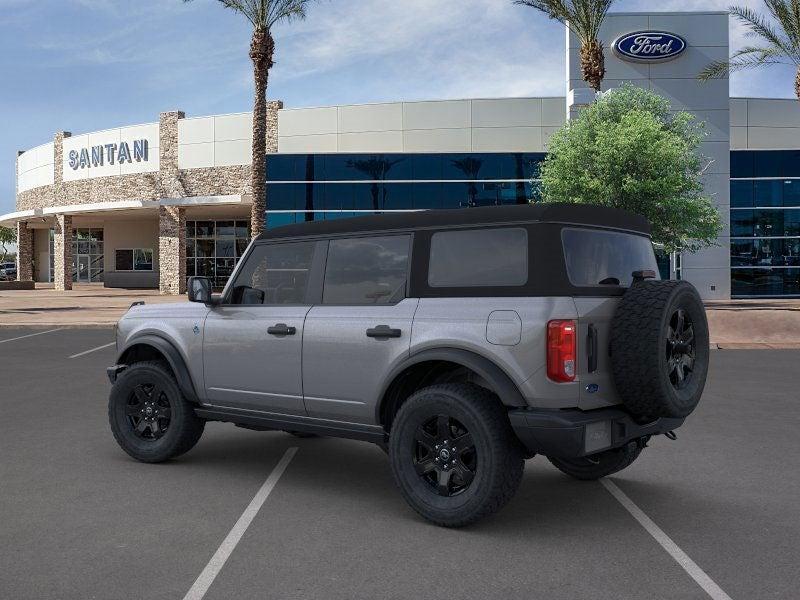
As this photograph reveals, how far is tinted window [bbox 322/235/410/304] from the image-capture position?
17.3ft

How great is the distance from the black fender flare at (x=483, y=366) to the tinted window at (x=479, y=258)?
46 cm

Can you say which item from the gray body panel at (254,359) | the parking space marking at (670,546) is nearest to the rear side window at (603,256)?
the parking space marking at (670,546)

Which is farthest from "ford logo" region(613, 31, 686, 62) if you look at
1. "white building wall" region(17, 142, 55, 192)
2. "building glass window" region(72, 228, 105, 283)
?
"building glass window" region(72, 228, 105, 283)

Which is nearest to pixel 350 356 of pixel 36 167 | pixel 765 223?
pixel 765 223

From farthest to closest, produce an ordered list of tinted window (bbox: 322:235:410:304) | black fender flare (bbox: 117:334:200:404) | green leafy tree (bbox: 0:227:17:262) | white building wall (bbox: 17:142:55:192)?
green leafy tree (bbox: 0:227:17:262) → white building wall (bbox: 17:142:55:192) → black fender flare (bbox: 117:334:200:404) → tinted window (bbox: 322:235:410:304)

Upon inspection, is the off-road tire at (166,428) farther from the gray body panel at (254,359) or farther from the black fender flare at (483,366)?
the black fender flare at (483,366)

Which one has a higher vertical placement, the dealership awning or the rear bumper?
the dealership awning

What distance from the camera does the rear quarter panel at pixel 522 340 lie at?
4.49m

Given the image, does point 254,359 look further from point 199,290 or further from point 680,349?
point 680,349

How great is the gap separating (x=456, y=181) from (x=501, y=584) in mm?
32476

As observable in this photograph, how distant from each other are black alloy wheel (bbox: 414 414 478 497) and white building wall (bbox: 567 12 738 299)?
31958mm

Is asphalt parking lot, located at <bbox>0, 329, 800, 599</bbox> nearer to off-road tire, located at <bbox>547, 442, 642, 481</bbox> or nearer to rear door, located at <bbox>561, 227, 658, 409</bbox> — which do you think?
off-road tire, located at <bbox>547, 442, 642, 481</bbox>

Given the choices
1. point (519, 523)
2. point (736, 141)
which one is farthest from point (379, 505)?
point (736, 141)

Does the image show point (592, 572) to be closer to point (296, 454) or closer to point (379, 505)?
point (379, 505)
